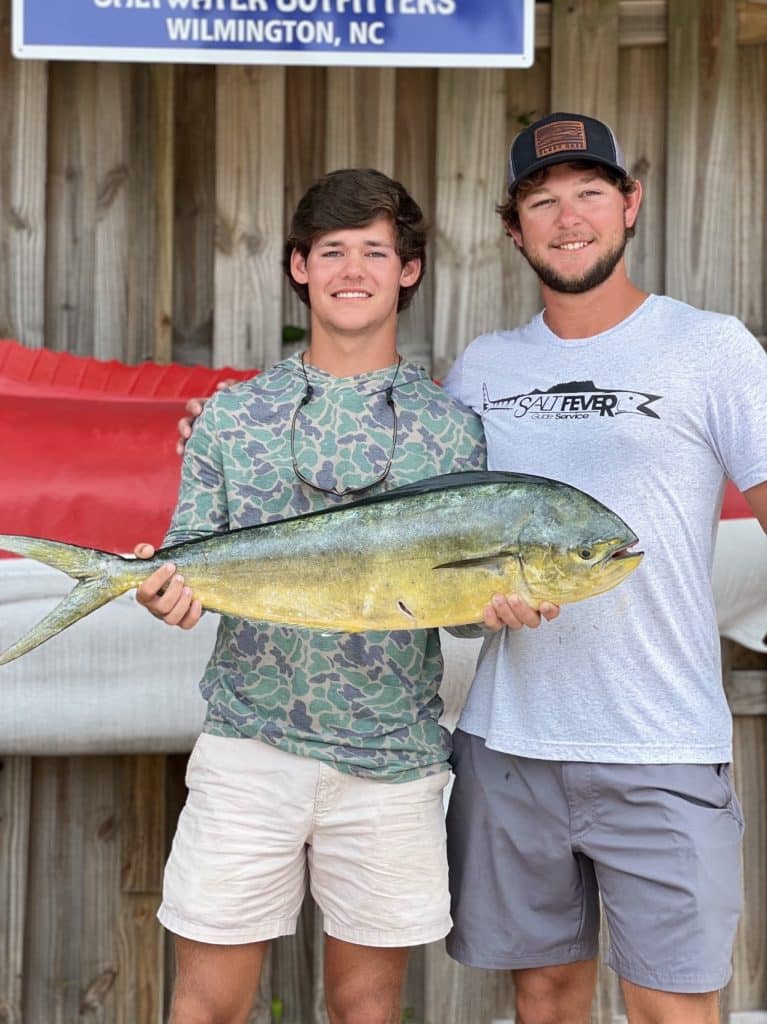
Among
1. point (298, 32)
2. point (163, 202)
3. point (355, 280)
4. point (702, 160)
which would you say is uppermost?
point (298, 32)

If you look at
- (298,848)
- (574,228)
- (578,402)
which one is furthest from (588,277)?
(298,848)

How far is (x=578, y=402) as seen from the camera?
254 centimetres

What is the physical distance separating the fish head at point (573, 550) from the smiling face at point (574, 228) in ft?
1.91

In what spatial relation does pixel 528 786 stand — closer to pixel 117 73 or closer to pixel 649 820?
pixel 649 820

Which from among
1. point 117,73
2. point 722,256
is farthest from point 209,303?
point 722,256

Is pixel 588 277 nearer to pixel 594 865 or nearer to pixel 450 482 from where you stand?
pixel 450 482

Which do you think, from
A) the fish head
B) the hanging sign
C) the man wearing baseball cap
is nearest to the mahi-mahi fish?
the fish head

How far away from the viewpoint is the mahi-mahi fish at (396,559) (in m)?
2.23

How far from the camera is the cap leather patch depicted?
266 centimetres

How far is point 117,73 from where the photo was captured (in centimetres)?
379

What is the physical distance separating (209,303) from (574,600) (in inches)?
77.4

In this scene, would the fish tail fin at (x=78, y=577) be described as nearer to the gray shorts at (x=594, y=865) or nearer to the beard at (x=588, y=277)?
the gray shorts at (x=594, y=865)

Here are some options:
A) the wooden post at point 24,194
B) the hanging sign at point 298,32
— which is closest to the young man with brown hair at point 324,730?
the hanging sign at point 298,32

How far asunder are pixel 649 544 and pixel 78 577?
3.58 ft
